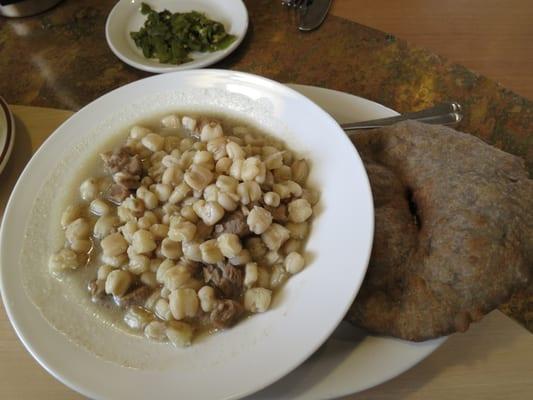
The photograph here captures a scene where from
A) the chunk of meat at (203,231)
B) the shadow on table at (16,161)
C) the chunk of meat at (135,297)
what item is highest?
the chunk of meat at (203,231)

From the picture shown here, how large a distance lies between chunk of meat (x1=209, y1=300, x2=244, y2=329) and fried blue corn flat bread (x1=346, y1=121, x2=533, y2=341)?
27 centimetres

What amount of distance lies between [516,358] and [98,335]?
1015 millimetres

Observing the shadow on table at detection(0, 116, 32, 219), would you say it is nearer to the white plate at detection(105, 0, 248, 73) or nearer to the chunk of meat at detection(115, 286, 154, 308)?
the white plate at detection(105, 0, 248, 73)

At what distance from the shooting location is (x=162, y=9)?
7.40 ft

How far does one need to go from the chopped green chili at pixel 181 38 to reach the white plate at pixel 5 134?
25.5 inches

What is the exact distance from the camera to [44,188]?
1.28 m

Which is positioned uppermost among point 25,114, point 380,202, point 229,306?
point 380,202

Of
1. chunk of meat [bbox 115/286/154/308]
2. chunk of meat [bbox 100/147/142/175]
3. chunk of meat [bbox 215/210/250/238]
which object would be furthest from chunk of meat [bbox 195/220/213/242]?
chunk of meat [bbox 100/147/142/175]

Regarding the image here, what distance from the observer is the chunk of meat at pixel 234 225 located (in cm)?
116

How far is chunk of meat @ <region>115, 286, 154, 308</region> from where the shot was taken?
3.74 ft

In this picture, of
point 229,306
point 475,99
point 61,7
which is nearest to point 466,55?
point 475,99

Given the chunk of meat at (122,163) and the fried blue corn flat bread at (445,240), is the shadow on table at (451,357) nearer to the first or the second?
the fried blue corn flat bread at (445,240)

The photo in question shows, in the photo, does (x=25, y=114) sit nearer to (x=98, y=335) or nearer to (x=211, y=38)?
(x=211, y=38)

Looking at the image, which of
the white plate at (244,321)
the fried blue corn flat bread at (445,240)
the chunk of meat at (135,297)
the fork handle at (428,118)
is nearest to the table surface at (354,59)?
the fork handle at (428,118)
